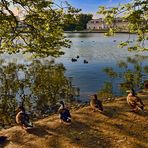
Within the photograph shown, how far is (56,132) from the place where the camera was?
21.3 metres

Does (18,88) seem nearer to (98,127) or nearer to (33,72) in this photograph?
(33,72)

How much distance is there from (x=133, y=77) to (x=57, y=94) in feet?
48.7

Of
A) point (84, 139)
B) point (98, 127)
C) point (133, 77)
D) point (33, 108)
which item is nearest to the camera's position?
point (84, 139)

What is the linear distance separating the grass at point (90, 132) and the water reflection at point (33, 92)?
821cm

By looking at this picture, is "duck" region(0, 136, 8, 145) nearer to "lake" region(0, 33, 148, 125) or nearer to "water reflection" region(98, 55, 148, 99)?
"lake" region(0, 33, 148, 125)

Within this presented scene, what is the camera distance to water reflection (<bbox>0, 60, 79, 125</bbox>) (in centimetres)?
3356

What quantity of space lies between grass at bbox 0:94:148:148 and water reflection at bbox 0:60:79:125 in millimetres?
8214

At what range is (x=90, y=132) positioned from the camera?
21.1 meters

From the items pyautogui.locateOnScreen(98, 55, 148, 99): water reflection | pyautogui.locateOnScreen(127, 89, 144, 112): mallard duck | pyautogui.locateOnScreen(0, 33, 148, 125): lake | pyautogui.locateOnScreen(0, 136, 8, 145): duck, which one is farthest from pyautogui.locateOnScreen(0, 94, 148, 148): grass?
pyautogui.locateOnScreen(98, 55, 148, 99): water reflection

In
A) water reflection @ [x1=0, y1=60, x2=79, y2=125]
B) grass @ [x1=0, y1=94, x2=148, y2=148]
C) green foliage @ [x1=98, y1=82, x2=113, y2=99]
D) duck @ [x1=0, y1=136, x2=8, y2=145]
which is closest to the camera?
grass @ [x1=0, y1=94, x2=148, y2=148]

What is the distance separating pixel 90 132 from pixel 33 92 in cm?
2057

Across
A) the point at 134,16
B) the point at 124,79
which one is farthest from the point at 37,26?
the point at 124,79

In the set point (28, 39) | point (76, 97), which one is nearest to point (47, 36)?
point (28, 39)

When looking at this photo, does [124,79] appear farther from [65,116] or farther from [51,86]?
[65,116]
